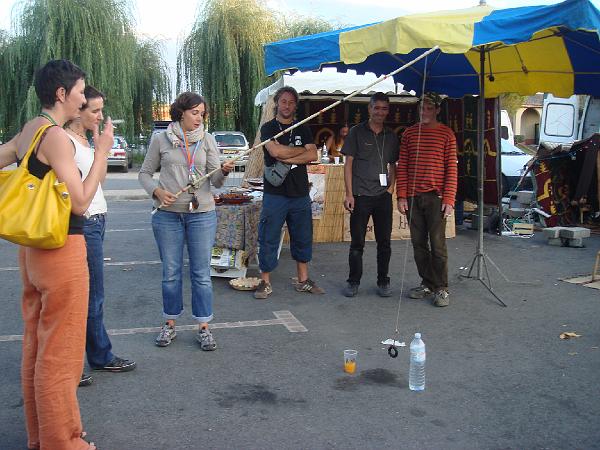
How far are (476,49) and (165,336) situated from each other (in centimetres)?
444

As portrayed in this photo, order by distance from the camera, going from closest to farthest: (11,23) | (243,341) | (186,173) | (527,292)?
1. (186,173)
2. (243,341)
3. (527,292)
4. (11,23)

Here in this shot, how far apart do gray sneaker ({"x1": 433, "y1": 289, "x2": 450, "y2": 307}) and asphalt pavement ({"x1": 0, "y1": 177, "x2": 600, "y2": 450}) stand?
0.24 ft

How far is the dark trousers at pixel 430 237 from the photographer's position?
6.12m

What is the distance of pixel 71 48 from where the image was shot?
67.9ft

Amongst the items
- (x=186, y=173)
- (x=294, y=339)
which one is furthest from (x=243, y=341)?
(x=186, y=173)

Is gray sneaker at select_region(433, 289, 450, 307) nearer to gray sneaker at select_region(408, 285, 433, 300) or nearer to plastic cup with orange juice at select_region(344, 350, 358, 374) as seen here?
gray sneaker at select_region(408, 285, 433, 300)

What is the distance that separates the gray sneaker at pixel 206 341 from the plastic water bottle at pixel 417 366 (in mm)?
1572

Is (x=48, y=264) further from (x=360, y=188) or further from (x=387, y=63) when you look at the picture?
(x=387, y=63)

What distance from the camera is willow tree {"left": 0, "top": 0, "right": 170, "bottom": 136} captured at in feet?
67.3

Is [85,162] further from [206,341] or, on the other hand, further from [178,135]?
[206,341]

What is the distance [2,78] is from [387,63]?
1830cm

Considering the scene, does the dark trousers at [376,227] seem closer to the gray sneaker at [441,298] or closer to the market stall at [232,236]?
the gray sneaker at [441,298]

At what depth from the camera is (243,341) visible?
503 cm

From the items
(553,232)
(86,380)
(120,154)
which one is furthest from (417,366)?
(120,154)
